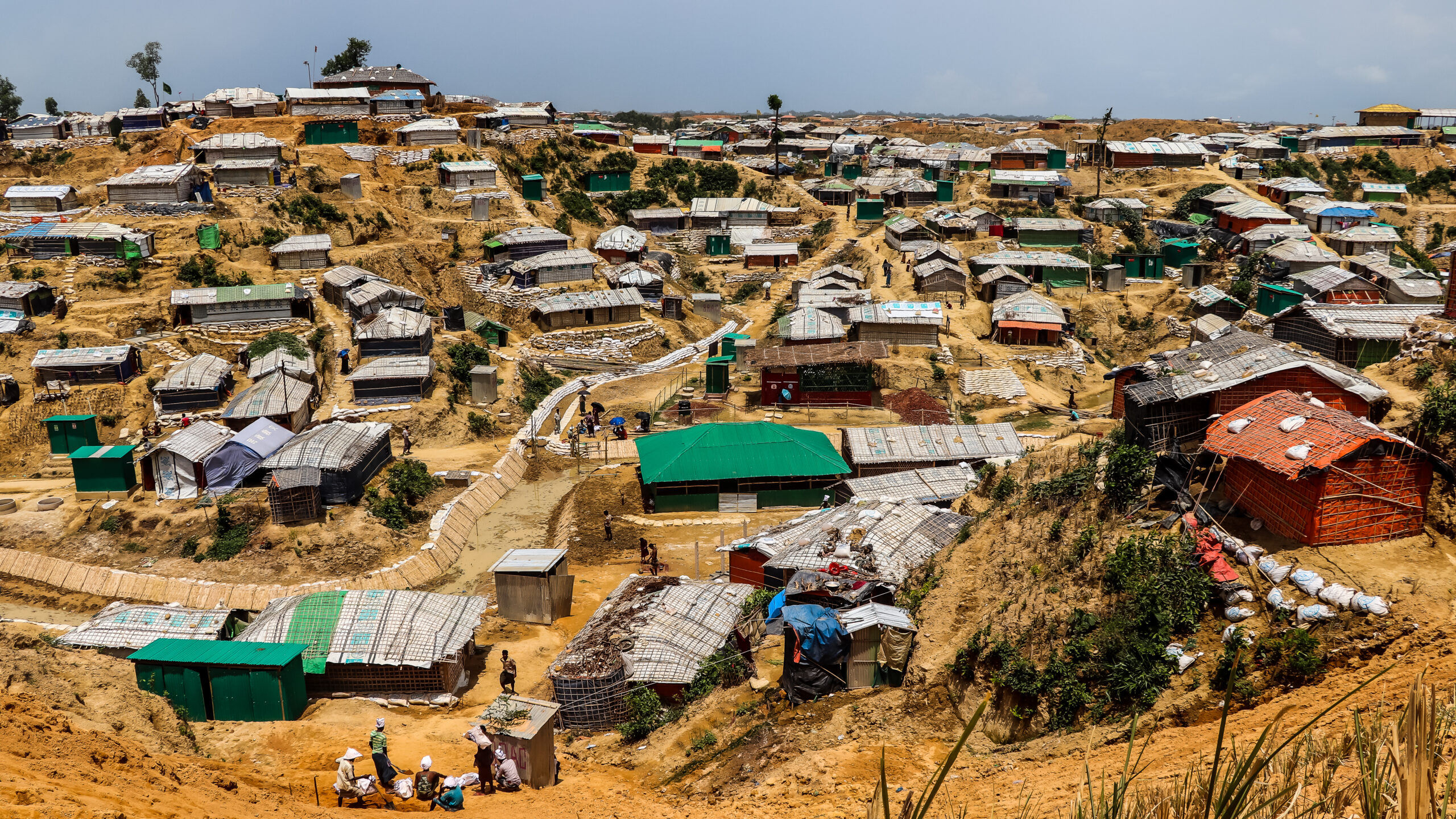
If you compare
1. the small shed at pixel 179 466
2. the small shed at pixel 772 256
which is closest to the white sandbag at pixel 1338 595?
the small shed at pixel 179 466

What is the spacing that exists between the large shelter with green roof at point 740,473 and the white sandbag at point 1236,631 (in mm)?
18492

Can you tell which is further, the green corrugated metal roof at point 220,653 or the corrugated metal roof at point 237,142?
the corrugated metal roof at point 237,142

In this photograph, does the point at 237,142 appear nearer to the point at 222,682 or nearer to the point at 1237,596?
the point at 222,682

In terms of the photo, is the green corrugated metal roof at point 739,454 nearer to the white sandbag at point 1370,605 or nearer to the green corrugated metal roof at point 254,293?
the white sandbag at point 1370,605

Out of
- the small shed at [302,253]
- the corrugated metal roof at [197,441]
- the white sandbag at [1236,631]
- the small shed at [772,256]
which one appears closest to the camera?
the white sandbag at [1236,631]

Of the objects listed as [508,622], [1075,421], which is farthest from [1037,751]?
[1075,421]

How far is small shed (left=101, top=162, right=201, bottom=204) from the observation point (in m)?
51.8

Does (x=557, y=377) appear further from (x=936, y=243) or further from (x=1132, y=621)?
(x=1132, y=621)

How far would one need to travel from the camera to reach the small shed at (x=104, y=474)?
3219cm

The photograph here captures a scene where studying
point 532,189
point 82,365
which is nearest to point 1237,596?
point 82,365

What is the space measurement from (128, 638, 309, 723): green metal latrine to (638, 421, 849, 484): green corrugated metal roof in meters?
14.6

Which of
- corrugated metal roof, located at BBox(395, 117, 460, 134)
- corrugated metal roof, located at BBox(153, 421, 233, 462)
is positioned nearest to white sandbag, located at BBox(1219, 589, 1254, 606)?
corrugated metal roof, located at BBox(153, 421, 233, 462)

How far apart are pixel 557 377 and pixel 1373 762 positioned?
43102mm

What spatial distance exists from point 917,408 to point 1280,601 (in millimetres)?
26179
